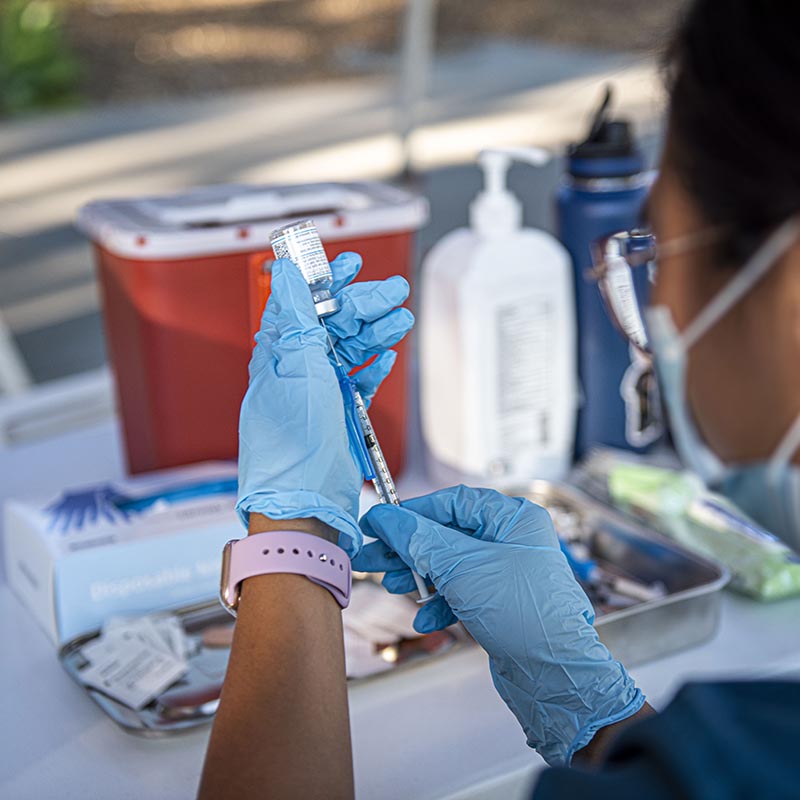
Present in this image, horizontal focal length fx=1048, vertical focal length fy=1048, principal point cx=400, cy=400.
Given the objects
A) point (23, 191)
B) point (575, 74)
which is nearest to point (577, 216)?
point (23, 191)

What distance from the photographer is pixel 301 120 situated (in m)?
8.12

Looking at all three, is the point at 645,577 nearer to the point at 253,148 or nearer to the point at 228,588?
the point at 228,588

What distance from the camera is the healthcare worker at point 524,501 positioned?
70 centimetres

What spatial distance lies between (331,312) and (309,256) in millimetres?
51

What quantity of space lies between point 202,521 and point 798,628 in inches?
24.5

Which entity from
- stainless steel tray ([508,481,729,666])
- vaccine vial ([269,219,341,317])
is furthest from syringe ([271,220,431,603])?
stainless steel tray ([508,481,729,666])

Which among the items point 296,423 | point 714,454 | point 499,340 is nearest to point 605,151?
point 499,340

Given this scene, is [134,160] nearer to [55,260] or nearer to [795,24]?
[55,260]

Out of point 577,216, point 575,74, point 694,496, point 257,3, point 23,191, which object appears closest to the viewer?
point 694,496

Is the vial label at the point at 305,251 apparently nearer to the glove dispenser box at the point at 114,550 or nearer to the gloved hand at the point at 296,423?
the gloved hand at the point at 296,423

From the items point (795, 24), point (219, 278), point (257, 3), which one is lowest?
point (219, 278)

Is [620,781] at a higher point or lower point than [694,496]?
higher

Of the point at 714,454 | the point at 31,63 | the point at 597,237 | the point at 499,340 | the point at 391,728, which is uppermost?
the point at 31,63

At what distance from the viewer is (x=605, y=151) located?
1.29 meters
